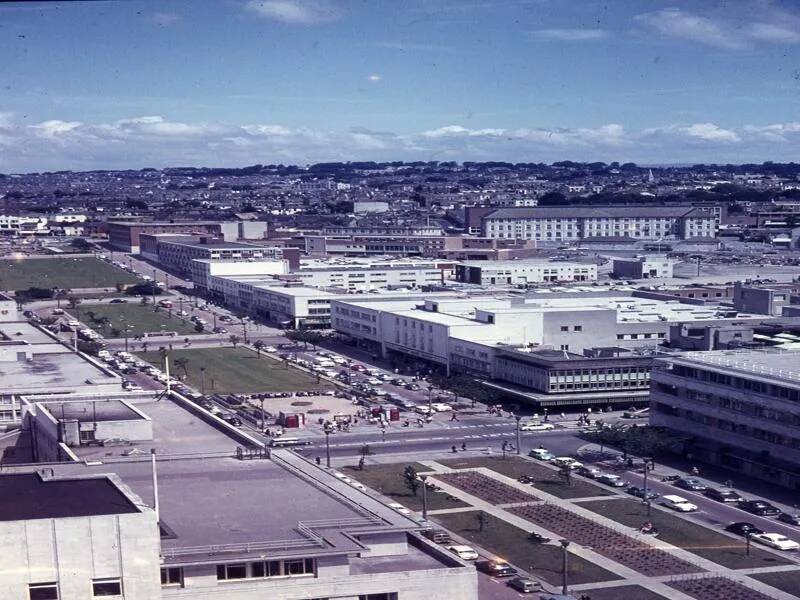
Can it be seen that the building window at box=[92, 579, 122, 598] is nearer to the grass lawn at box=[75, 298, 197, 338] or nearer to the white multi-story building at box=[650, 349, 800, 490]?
the white multi-story building at box=[650, 349, 800, 490]

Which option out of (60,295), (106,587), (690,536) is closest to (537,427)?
(690,536)

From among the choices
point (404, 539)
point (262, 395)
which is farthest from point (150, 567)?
point (262, 395)

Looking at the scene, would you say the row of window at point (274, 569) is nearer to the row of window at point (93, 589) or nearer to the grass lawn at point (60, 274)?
the row of window at point (93, 589)

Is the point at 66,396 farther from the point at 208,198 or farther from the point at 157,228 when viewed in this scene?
the point at 208,198

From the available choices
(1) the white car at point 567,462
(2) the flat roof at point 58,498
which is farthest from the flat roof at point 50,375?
(2) the flat roof at point 58,498

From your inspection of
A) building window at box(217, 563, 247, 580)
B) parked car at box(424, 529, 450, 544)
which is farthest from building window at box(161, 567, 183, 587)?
parked car at box(424, 529, 450, 544)

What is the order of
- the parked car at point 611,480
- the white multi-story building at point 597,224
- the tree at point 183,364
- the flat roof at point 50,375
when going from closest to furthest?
the parked car at point 611,480 → the flat roof at point 50,375 → the tree at point 183,364 → the white multi-story building at point 597,224
